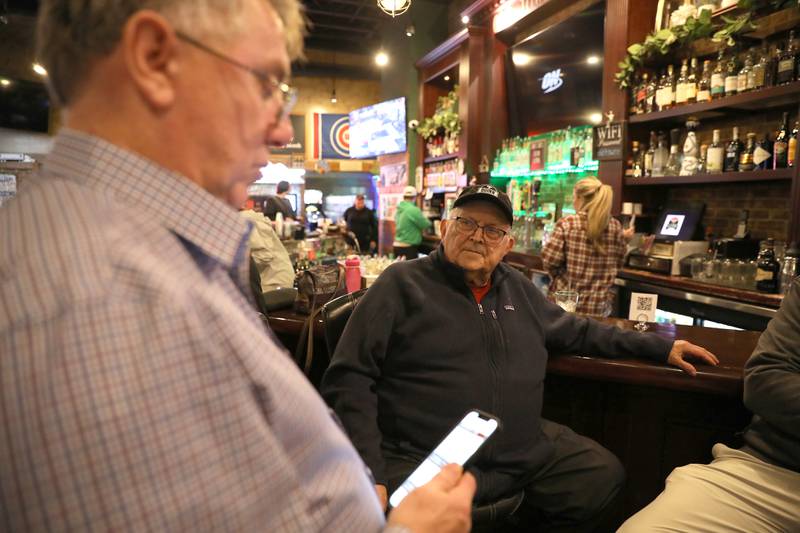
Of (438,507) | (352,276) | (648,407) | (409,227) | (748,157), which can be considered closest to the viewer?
(438,507)

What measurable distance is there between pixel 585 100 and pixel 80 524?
222 inches

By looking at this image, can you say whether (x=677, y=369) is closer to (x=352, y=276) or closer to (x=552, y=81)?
(x=352, y=276)

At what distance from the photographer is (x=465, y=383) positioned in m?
1.66

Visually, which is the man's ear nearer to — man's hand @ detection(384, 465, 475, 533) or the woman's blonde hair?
man's hand @ detection(384, 465, 475, 533)

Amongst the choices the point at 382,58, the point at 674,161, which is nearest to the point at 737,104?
the point at 674,161

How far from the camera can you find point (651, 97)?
13.8ft

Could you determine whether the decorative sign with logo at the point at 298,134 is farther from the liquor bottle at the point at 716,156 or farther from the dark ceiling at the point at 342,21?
the liquor bottle at the point at 716,156

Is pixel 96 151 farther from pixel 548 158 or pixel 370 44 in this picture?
pixel 370 44

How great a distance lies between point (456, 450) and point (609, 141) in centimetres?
400

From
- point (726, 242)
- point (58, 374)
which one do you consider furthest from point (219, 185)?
point (726, 242)

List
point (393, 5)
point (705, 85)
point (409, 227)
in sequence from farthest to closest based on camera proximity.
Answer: point (409, 227) → point (393, 5) → point (705, 85)

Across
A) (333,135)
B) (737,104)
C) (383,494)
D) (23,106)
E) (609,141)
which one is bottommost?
(383,494)

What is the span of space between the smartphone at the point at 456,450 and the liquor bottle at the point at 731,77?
3369mm

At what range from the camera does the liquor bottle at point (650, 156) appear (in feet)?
14.3
